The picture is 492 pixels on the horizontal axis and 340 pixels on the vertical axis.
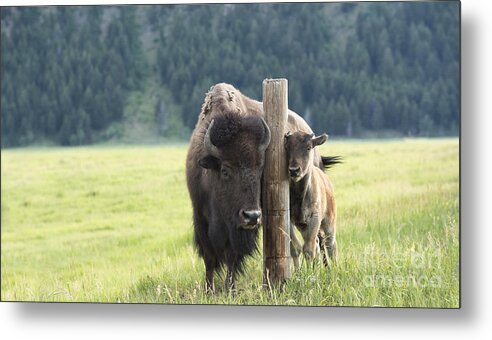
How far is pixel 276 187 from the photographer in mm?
5715

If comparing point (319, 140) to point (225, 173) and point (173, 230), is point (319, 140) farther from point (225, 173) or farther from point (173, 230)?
point (173, 230)

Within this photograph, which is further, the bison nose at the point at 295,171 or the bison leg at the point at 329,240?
the bison leg at the point at 329,240

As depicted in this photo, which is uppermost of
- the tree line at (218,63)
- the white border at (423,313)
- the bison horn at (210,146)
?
the tree line at (218,63)

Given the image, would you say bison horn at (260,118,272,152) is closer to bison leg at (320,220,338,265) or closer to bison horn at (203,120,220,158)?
bison horn at (203,120,220,158)

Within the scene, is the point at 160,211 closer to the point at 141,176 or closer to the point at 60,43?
the point at 141,176

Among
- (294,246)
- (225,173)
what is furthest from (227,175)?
(294,246)

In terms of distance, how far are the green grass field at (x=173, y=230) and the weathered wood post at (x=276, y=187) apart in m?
0.14

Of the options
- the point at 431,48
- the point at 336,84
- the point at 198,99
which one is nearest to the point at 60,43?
the point at 198,99

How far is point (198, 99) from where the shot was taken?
6.34 metres

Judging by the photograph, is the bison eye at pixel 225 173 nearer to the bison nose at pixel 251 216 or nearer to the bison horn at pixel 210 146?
the bison horn at pixel 210 146

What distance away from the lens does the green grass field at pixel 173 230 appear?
579 cm

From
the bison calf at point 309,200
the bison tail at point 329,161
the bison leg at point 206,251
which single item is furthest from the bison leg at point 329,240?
the bison leg at point 206,251

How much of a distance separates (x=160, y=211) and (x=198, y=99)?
2.76ft

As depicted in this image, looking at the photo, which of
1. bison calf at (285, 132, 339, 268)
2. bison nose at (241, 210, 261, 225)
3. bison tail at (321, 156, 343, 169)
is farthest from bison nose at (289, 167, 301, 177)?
bison tail at (321, 156, 343, 169)
